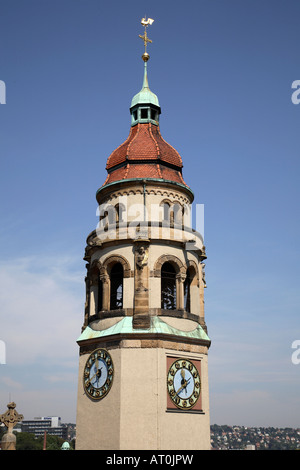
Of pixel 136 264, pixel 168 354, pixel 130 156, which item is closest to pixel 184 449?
pixel 168 354

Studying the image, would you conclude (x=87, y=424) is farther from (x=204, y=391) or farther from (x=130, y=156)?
(x=130, y=156)

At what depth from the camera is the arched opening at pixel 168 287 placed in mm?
34188

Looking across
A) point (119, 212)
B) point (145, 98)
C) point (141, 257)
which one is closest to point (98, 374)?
point (141, 257)

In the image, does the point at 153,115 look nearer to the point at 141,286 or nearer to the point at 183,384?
the point at 141,286

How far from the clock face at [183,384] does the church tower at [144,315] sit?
0.18ft

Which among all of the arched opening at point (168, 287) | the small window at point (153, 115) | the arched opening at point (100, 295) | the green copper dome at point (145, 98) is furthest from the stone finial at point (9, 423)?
the green copper dome at point (145, 98)

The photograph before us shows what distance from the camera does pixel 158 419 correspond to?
2894 cm

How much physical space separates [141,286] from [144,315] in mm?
1684

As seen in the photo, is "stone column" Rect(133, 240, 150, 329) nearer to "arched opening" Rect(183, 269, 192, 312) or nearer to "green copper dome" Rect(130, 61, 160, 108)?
"arched opening" Rect(183, 269, 192, 312)

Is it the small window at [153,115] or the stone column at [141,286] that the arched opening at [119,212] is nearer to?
the stone column at [141,286]

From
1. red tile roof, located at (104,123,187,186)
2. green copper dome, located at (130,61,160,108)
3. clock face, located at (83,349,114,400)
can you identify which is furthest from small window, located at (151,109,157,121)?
clock face, located at (83,349,114,400)

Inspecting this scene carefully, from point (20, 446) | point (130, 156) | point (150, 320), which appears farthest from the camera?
point (20, 446)

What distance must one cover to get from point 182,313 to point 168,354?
281cm
